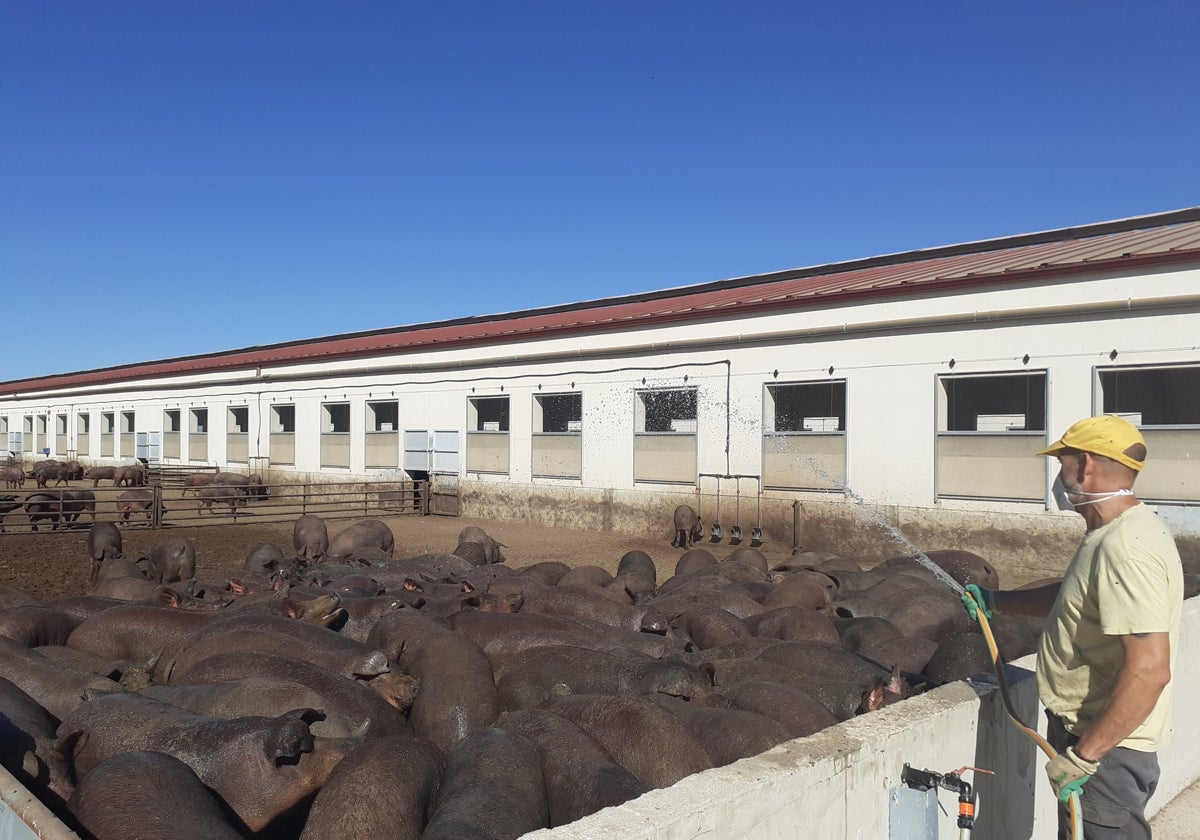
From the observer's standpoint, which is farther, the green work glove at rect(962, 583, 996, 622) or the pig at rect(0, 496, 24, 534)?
the pig at rect(0, 496, 24, 534)

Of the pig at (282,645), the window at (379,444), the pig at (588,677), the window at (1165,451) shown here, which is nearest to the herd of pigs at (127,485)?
the window at (379,444)

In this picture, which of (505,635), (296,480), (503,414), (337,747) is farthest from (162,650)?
(296,480)

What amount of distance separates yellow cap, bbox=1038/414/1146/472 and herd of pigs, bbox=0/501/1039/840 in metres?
2.65

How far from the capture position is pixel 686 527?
19.3m

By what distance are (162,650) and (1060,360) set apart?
45.8 feet

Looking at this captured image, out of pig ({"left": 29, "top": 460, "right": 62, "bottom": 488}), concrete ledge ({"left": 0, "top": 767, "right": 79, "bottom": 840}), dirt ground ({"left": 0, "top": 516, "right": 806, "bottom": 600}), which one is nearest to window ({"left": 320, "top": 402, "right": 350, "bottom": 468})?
dirt ground ({"left": 0, "top": 516, "right": 806, "bottom": 600})

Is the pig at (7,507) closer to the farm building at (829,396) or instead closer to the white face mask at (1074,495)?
the farm building at (829,396)

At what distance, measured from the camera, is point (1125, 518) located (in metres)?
3.24

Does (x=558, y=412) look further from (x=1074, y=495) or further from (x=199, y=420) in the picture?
(x=1074, y=495)

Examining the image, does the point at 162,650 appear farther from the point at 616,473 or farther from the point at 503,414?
the point at 503,414

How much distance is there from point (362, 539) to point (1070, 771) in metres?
16.4

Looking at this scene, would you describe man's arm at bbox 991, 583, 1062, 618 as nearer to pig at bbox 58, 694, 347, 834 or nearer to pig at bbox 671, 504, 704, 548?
pig at bbox 58, 694, 347, 834

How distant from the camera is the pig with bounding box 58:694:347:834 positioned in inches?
195

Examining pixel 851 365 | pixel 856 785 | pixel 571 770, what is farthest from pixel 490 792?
pixel 851 365
